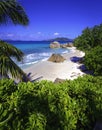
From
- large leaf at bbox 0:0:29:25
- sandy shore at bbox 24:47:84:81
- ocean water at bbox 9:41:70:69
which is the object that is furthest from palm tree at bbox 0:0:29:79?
sandy shore at bbox 24:47:84:81

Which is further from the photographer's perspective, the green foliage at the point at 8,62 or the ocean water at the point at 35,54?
the ocean water at the point at 35,54

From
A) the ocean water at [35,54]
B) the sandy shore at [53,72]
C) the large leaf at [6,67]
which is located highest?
the large leaf at [6,67]

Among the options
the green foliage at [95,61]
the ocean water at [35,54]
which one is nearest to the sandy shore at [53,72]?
the green foliage at [95,61]

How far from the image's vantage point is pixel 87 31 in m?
24.2

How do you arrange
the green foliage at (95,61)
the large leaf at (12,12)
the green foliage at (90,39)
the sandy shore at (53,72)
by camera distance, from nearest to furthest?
the large leaf at (12,12), the green foliage at (95,61), the sandy shore at (53,72), the green foliage at (90,39)

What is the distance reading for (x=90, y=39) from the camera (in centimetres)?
2338

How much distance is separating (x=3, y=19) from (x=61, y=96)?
421 cm


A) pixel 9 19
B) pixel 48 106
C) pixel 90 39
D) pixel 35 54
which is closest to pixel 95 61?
pixel 90 39

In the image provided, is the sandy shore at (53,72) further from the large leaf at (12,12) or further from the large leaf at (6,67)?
the large leaf at (12,12)

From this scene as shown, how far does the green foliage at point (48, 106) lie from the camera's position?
4.40 metres

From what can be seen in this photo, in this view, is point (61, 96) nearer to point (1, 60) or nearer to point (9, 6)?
point (1, 60)

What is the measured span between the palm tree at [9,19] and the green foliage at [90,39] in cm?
1649

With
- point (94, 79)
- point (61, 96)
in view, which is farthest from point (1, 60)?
point (94, 79)

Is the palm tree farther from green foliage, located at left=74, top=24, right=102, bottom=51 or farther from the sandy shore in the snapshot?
green foliage, located at left=74, top=24, right=102, bottom=51
